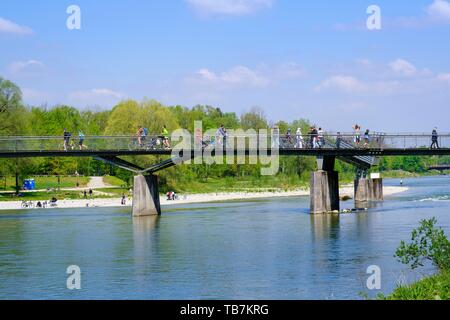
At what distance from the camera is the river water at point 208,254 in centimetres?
3092

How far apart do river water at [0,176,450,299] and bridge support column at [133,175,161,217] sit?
5.04ft

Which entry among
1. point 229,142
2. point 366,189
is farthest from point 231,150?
point 366,189

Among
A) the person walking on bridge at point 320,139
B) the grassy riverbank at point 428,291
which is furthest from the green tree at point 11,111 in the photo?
the grassy riverbank at point 428,291

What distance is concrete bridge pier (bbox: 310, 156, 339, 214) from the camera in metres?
63.9

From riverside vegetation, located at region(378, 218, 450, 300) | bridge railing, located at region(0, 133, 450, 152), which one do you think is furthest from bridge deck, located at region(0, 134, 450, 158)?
riverside vegetation, located at region(378, 218, 450, 300)

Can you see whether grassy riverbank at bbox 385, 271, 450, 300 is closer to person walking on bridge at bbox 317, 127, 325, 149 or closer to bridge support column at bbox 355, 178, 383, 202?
person walking on bridge at bbox 317, 127, 325, 149

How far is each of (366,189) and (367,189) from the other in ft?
0.58

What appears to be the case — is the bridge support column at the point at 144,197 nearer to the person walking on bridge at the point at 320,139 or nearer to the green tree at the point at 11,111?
the person walking on bridge at the point at 320,139

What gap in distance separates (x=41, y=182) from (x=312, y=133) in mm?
52445

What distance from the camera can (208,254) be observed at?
132ft

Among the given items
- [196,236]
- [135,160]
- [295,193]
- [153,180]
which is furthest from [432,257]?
[295,193]
